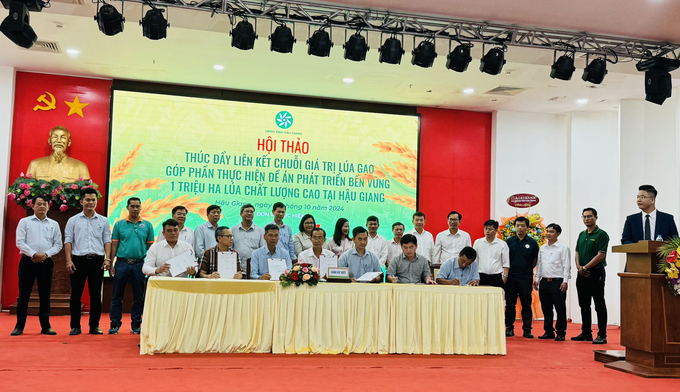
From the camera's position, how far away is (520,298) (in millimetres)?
7629

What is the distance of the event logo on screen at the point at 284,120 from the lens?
9602 millimetres

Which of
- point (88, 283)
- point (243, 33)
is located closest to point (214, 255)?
point (88, 283)

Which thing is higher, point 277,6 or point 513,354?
point 277,6

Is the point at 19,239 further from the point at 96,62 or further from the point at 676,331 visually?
the point at 676,331

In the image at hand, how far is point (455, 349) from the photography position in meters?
5.66

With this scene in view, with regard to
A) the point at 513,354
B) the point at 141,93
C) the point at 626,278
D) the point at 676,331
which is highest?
the point at 141,93

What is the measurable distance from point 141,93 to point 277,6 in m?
3.63

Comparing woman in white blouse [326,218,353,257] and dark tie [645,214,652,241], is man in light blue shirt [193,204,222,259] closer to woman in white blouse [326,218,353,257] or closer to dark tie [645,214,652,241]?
woman in white blouse [326,218,353,257]

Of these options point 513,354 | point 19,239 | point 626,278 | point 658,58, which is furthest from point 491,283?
point 19,239

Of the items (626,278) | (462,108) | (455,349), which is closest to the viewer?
(626,278)

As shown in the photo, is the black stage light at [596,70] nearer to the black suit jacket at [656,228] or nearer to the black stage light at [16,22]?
the black suit jacket at [656,228]

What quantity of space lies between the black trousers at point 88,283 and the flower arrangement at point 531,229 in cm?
604

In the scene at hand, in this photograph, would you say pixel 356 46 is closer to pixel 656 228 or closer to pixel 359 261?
pixel 359 261

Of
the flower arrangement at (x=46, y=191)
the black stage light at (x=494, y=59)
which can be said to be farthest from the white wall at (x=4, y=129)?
the black stage light at (x=494, y=59)
